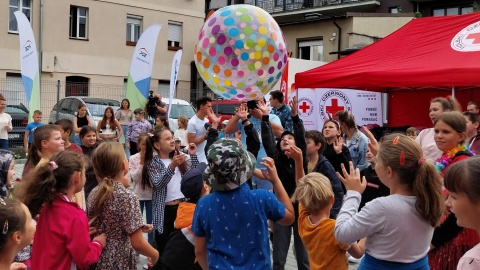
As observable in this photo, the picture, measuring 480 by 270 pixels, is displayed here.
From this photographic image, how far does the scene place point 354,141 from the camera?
691cm

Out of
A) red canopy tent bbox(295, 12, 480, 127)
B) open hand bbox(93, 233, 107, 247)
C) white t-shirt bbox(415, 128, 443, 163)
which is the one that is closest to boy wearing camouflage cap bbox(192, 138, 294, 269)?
open hand bbox(93, 233, 107, 247)

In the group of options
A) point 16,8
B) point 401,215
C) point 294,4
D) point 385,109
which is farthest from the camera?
point 294,4

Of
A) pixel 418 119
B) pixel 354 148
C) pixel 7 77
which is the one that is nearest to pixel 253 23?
pixel 354 148

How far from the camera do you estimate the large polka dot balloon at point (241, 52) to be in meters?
4.20

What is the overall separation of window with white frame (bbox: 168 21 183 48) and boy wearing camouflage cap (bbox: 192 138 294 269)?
23.8 metres

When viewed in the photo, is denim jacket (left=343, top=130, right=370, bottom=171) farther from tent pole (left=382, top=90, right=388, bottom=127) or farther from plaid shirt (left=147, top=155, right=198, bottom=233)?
tent pole (left=382, top=90, right=388, bottom=127)

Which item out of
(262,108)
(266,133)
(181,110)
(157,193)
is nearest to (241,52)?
(262,108)

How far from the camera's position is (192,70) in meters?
26.8

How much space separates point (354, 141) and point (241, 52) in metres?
3.21

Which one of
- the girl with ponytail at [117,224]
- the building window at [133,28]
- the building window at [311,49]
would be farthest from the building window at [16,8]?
the girl with ponytail at [117,224]

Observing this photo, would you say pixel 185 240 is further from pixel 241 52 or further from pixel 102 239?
pixel 241 52

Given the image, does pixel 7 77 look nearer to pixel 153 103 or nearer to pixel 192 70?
pixel 192 70

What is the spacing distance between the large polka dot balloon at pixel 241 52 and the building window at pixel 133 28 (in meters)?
21.0

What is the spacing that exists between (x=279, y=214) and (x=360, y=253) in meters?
0.65
